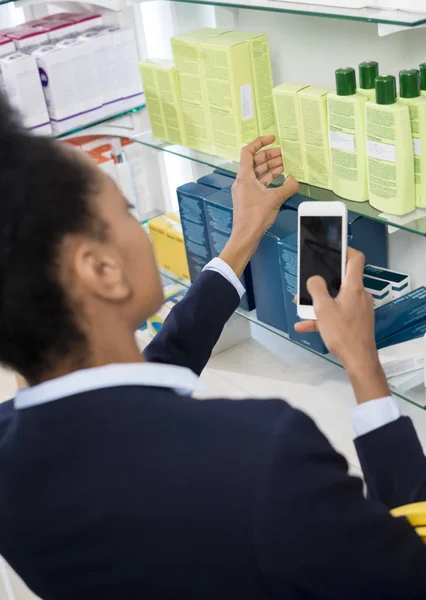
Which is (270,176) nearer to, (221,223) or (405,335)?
(221,223)

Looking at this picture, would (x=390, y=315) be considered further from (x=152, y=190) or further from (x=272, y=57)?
(x=152, y=190)

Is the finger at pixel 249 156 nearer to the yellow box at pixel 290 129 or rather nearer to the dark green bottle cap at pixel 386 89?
the yellow box at pixel 290 129

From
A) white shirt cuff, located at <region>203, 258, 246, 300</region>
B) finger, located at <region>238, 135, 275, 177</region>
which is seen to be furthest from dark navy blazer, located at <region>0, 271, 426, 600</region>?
finger, located at <region>238, 135, 275, 177</region>

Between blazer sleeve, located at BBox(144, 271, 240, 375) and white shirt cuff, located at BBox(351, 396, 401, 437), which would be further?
blazer sleeve, located at BBox(144, 271, 240, 375)

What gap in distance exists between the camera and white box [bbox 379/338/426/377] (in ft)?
4.03

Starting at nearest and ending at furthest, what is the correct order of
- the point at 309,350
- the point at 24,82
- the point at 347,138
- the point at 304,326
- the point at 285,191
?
the point at 304,326 < the point at 347,138 < the point at 285,191 < the point at 309,350 < the point at 24,82

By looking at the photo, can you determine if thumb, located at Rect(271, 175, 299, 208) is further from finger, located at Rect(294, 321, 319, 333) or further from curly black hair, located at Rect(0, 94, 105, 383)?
curly black hair, located at Rect(0, 94, 105, 383)

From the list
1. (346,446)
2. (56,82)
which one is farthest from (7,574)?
(56,82)

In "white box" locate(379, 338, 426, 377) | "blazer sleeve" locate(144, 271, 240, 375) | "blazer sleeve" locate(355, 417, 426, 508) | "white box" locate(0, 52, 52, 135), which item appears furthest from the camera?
"white box" locate(0, 52, 52, 135)

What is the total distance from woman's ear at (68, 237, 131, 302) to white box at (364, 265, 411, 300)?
753 mm

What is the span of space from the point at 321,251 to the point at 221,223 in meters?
0.34

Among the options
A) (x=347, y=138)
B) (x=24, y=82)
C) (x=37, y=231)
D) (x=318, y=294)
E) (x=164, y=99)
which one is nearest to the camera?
(x=37, y=231)

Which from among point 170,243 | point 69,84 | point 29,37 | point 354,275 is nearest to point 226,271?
point 354,275

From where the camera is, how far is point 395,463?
0.80m
